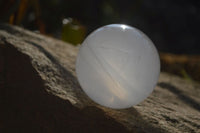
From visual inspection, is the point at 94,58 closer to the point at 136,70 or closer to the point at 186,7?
the point at 136,70

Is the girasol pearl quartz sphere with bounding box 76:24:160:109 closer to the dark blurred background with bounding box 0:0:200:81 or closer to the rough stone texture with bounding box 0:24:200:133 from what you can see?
the rough stone texture with bounding box 0:24:200:133

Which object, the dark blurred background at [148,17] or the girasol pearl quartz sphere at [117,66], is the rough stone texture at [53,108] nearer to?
the girasol pearl quartz sphere at [117,66]

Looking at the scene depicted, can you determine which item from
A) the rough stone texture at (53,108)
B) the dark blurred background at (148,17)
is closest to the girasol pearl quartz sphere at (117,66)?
the rough stone texture at (53,108)

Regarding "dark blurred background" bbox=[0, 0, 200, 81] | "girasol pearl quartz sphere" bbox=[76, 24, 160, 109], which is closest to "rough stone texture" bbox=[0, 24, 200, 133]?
"girasol pearl quartz sphere" bbox=[76, 24, 160, 109]

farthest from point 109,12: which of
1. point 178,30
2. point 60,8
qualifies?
point 178,30

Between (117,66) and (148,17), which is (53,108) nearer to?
(117,66)

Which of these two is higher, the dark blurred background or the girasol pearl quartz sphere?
the dark blurred background
